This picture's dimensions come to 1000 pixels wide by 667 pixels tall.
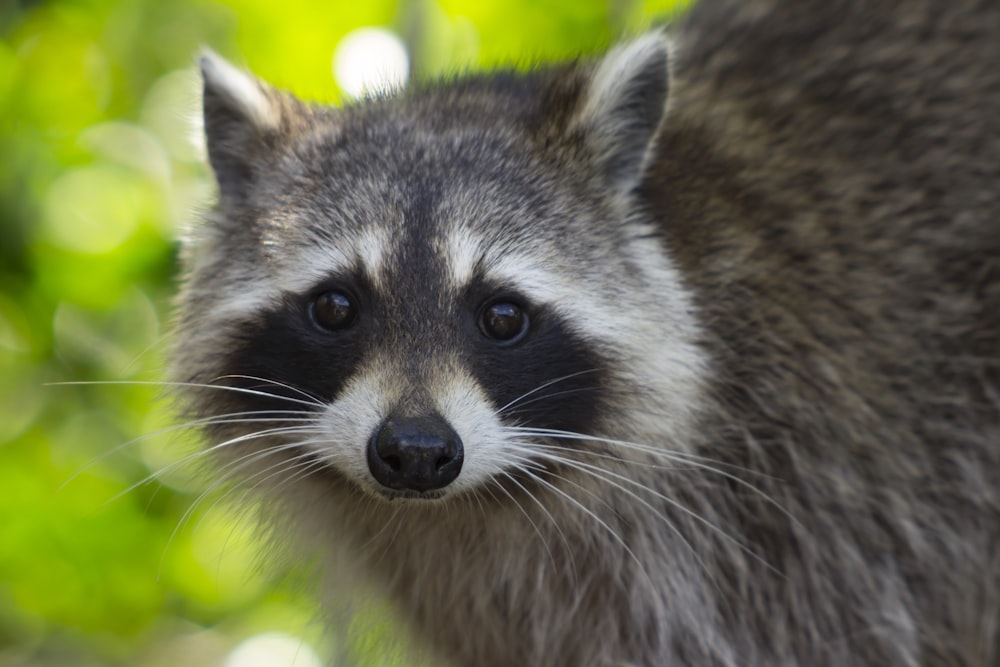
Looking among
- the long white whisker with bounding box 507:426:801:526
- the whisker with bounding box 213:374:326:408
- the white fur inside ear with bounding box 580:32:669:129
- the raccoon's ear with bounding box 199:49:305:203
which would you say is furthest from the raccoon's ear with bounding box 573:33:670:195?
the whisker with bounding box 213:374:326:408

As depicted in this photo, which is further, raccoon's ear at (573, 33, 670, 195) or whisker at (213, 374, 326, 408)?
raccoon's ear at (573, 33, 670, 195)

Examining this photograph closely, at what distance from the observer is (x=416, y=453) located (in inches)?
91.2

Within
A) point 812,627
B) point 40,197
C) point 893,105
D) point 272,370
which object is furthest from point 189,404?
point 893,105

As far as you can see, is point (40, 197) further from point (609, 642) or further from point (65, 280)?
point (609, 642)

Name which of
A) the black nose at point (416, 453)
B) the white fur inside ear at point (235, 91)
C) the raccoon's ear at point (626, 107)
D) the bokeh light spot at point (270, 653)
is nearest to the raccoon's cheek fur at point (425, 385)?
the black nose at point (416, 453)

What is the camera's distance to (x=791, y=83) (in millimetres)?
3166

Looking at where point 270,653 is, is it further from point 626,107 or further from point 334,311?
point 626,107

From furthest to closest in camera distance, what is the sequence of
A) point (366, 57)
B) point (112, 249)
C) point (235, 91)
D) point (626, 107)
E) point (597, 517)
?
point (112, 249), point (366, 57), point (235, 91), point (626, 107), point (597, 517)

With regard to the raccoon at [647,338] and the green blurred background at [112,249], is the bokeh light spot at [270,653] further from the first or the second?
the raccoon at [647,338]

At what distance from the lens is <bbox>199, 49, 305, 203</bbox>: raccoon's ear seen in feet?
9.78

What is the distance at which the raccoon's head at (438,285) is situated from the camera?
2.47 meters

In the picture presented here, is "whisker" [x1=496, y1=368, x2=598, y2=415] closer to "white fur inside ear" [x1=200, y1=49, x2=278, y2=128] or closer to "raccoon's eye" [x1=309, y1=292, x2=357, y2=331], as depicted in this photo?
"raccoon's eye" [x1=309, y1=292, x2=357, y2=331]

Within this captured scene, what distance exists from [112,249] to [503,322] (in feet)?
5.60

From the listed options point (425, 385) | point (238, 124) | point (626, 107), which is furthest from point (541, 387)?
point (238, 124)
